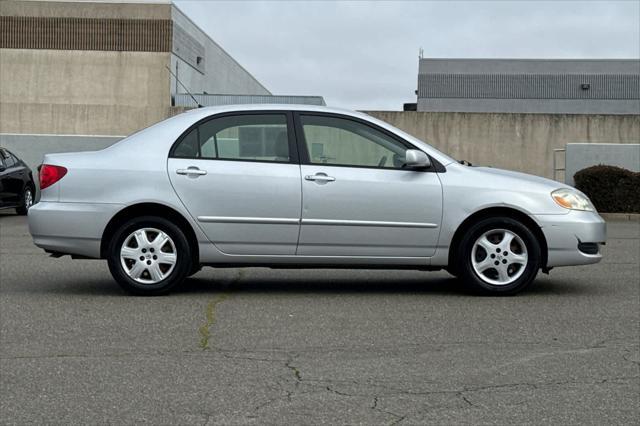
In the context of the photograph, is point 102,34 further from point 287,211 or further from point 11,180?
point 287,211

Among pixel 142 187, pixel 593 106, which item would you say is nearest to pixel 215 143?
pixel 142 187

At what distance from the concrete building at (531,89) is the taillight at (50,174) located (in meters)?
37.1

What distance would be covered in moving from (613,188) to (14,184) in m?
12.6

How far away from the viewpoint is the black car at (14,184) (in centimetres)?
1883

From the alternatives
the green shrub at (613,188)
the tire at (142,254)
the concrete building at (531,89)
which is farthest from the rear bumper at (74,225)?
the concrete building at (531,89)

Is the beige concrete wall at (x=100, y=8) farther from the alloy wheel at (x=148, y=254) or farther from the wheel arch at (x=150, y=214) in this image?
the alloy wheel at (x=148, y=254)

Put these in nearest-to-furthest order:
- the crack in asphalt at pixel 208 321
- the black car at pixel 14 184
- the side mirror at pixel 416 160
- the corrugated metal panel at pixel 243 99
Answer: the crack in asphalt at pixel 208 321
the side mirror at pixel 416 160
the black car at pixel 14 184
the corrugated metal panel at pixel 243 99

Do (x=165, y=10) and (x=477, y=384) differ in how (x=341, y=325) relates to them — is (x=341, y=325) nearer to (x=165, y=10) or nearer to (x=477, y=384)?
(x=477, y=384)

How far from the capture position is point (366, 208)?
8281 mm

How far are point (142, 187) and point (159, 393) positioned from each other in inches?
132

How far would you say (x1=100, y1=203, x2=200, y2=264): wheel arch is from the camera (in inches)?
327

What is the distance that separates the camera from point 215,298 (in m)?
8.31

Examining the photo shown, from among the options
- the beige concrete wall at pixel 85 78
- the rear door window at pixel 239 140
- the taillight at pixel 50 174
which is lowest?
the taillight at pixel 50 174

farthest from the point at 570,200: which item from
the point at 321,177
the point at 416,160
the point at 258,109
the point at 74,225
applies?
the point at 74,225
